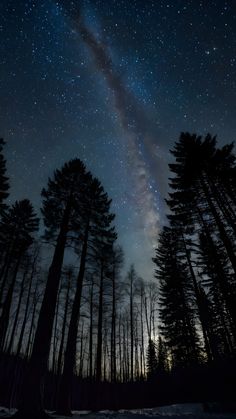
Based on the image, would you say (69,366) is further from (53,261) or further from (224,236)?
(224,236)

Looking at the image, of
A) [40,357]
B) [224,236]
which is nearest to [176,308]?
[224,236]

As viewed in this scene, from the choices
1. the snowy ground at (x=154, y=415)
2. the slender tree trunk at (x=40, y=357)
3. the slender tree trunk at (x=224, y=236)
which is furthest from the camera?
the slender tree trunk at (x=224, y=236)

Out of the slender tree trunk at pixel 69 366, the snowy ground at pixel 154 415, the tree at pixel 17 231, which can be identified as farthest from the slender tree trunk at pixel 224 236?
the tree at pixel 17 231

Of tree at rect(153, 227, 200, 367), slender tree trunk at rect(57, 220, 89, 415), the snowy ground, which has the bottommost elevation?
the snowy ground

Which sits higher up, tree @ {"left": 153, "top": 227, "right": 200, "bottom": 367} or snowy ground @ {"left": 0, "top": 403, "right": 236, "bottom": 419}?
tree @ {"left": 153, "top": 227, "right": 200, "bottom": 367}

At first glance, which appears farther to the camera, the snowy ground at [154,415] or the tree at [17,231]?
the tree at [17,231]

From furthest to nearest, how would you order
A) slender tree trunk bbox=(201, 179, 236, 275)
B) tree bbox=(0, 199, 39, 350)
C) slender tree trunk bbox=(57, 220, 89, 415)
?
tree bbox=(0, 199, 39, 350) → slender tree trunk bbox=(201, 179, 236, 275) → slender tree trunk bbox=(57, 220, 89, 415)

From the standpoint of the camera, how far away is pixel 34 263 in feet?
79.2

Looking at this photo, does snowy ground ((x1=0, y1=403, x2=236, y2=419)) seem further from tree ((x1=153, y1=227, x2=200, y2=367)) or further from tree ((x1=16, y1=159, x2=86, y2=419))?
tree ((x1=153, y1=227, x2=200, y2=367))

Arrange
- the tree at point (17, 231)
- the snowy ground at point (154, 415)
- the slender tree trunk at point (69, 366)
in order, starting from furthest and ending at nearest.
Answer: the tree at point (17, 231), the slender tree trunk at point (69, 366), the snowy ground at point (154, 415)

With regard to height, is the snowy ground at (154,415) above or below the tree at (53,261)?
below

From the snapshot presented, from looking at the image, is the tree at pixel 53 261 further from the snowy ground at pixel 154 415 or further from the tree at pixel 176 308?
the tree at pixel 176 308

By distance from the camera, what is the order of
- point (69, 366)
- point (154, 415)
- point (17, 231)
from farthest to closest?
point (17, 231) → point (69, 366) → point (154, 415)

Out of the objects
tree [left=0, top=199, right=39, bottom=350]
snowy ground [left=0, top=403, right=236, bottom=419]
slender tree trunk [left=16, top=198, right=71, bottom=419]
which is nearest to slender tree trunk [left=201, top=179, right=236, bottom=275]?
snowy ground [left=0, top=403, right=236, bottom=419]
